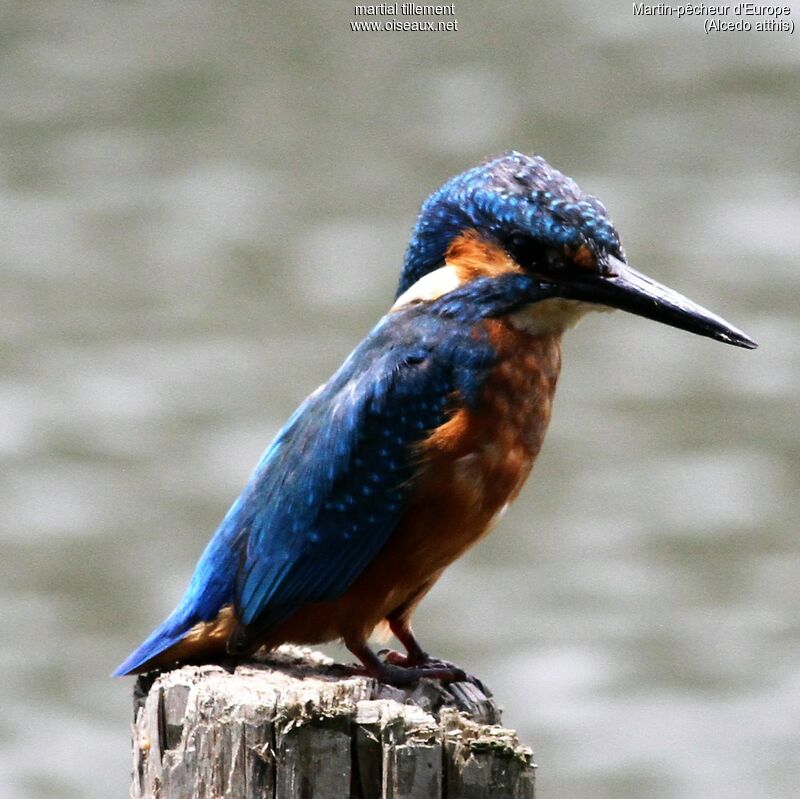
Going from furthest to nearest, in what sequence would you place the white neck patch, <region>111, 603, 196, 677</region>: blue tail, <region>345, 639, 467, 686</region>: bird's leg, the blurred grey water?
the blurred grey water < the white neck patch < <region>345, 639, 467, 686</region>: bird's leg < <region>111, 603, 196, 677</region>: blue tail

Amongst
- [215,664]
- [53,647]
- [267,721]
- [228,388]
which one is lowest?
[267,721]

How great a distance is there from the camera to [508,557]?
29.3 ft

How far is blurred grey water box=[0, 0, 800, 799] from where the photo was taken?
841cm

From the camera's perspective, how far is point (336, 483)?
3893 mm

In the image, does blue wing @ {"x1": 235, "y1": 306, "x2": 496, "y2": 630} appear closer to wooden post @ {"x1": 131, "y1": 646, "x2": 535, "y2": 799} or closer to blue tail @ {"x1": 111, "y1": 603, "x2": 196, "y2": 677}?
blue tail @ {"x1": 111, "y1": 603, "x2": 196, "y2": 677}

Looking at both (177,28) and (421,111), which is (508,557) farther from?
(177,28)

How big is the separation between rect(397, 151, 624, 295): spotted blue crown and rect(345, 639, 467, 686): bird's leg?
32.0 inches

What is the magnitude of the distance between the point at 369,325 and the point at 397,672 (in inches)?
216

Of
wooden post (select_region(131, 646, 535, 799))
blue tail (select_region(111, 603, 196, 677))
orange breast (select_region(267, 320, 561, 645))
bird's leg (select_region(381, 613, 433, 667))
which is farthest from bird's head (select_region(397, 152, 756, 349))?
wooden post (select_region(131, 646, 535, 799))

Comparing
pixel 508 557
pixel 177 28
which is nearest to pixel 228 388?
pixel 508 557

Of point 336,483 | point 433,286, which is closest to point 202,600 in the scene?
point 336,483

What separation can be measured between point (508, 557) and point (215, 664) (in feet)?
17.3

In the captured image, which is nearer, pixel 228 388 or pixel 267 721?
pixel 267 721

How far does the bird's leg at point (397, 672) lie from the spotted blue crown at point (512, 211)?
81 centimetres
